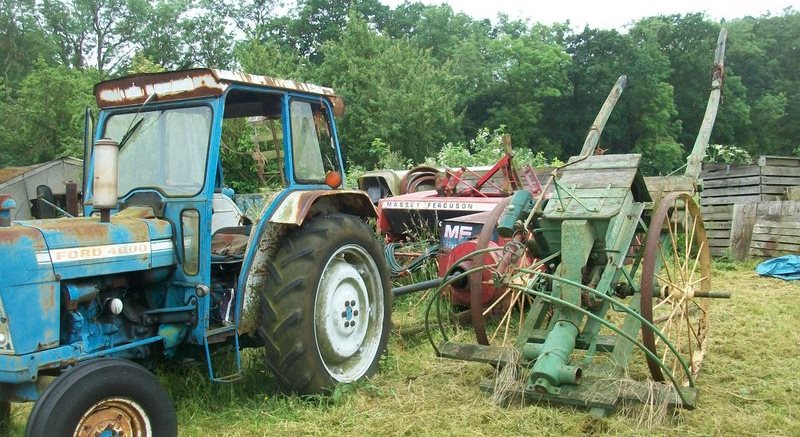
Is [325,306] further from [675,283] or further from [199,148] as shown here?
[675,283]

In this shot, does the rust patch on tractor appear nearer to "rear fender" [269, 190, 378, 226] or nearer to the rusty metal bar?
"rear fender" [269, 190, 378, 226]

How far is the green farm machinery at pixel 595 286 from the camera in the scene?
12.2ft

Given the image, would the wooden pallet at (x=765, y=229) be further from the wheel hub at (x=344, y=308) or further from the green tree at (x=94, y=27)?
the green tree at (x=94, y=27)

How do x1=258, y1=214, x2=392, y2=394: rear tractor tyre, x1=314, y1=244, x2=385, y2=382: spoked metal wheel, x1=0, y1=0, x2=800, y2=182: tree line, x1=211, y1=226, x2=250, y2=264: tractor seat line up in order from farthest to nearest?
x1=0, y1=0, x2=800, y2=182: tree line, x1=314, y1=244, x2=385, y2=382: spoked metal wheel, x1=211, y1=226, x2=250, y2=264: tractor seat, x1=258, y1=214, x2=392, y2=394: rear tractor tyre

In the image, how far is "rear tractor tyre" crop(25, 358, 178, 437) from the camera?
283cm

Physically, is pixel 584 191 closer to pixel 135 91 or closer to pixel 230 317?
pixel 230 317

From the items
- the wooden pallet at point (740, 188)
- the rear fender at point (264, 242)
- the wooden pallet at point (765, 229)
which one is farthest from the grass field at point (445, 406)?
the wooden pallet at point (740, 188)

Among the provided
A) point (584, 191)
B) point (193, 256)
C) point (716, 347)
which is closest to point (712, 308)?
point (716, 347)

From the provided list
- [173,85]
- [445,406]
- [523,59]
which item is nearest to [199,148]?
[173,85]

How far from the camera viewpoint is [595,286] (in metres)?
4.44

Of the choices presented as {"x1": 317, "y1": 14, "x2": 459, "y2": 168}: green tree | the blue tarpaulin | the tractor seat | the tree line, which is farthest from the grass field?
the tree line

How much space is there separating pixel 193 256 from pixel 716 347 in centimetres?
392

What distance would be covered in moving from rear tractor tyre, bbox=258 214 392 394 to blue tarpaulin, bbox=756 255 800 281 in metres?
6.21

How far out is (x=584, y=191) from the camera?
4.50 meters
